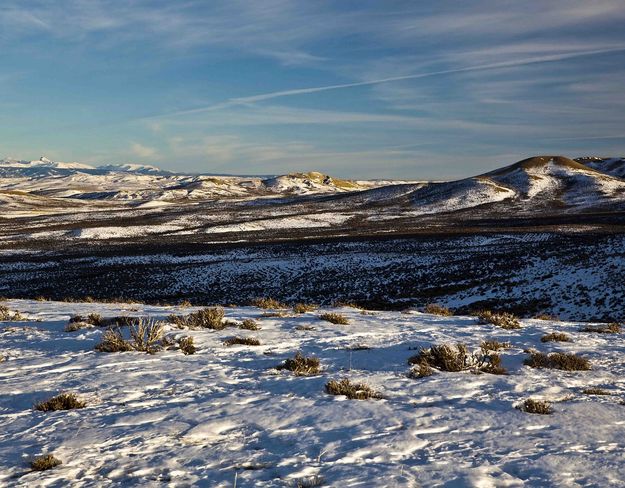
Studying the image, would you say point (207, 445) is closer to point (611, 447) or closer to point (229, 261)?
point (611, 447)

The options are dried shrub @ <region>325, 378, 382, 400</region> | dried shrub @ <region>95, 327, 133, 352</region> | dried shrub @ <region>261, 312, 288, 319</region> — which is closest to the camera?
dried shrub @ <region>325, 378, 382, 400</region>

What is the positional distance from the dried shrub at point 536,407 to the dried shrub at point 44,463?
5.93 metres

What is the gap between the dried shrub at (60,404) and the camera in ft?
21.6

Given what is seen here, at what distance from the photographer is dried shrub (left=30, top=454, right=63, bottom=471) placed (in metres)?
5.00

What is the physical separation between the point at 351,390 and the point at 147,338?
5083 millimetres

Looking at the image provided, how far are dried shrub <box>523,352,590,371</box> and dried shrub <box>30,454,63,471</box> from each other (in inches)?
313

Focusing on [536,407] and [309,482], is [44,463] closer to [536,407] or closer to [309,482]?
[309,482]

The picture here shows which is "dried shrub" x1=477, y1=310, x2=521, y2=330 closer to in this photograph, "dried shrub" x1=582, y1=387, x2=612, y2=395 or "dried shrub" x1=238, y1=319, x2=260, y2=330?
"dried shrub" x1=582, y1=387, x2=612, y2=395

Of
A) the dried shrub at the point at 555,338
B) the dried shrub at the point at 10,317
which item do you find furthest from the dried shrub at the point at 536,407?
the dried shrub at the point at 10,317

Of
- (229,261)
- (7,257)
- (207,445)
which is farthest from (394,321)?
(7,257)

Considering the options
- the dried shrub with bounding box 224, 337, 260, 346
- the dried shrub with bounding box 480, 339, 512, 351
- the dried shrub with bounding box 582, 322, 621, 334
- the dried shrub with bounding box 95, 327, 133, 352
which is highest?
the dried shrub with bounding box 95, 327, 133, 352

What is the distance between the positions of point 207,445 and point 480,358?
581cm

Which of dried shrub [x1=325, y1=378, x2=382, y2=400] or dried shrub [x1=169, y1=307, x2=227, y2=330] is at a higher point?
dried shrub [x1=169, y1=307, x2=227, y2=330]

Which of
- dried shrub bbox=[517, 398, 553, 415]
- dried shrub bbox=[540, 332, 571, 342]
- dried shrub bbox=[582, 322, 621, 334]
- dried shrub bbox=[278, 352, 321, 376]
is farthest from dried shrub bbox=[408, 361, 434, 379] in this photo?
dried shrub bbox=[582, 322, 621, 334]
